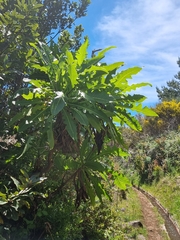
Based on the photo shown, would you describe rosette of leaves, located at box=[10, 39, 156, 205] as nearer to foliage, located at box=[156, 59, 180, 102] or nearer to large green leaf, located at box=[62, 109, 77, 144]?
large green leaf, located at box=[62, 109, 77, 144]

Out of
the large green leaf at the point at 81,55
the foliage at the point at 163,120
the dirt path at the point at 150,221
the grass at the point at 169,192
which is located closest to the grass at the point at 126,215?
the dirt path at the point at 150,221

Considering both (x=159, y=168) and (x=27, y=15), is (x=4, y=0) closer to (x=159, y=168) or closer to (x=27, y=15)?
(x=27, y=15)

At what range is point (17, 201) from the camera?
2822 mm

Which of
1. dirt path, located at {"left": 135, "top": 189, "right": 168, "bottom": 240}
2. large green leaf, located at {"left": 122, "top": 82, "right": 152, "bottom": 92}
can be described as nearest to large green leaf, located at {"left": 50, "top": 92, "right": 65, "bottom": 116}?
large green leaf, located at {"left": 122, "top": 82, "right": 152, "bottom": 92}

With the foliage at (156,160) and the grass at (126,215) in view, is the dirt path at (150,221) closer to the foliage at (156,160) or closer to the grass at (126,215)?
the grass at (126,215)

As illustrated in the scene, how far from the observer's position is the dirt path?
307 inches

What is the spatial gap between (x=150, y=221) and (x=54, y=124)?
22.8ft

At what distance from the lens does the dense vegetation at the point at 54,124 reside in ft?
8.75

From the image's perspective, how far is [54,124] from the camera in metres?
2.97

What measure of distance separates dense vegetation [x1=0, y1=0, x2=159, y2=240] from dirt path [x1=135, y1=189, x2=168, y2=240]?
120 inches

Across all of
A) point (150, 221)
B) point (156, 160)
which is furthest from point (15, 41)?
point (156, 160)

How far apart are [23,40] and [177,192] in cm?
840

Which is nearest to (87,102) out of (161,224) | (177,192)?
(161,224)

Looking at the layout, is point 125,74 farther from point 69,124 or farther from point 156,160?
point 156,160
